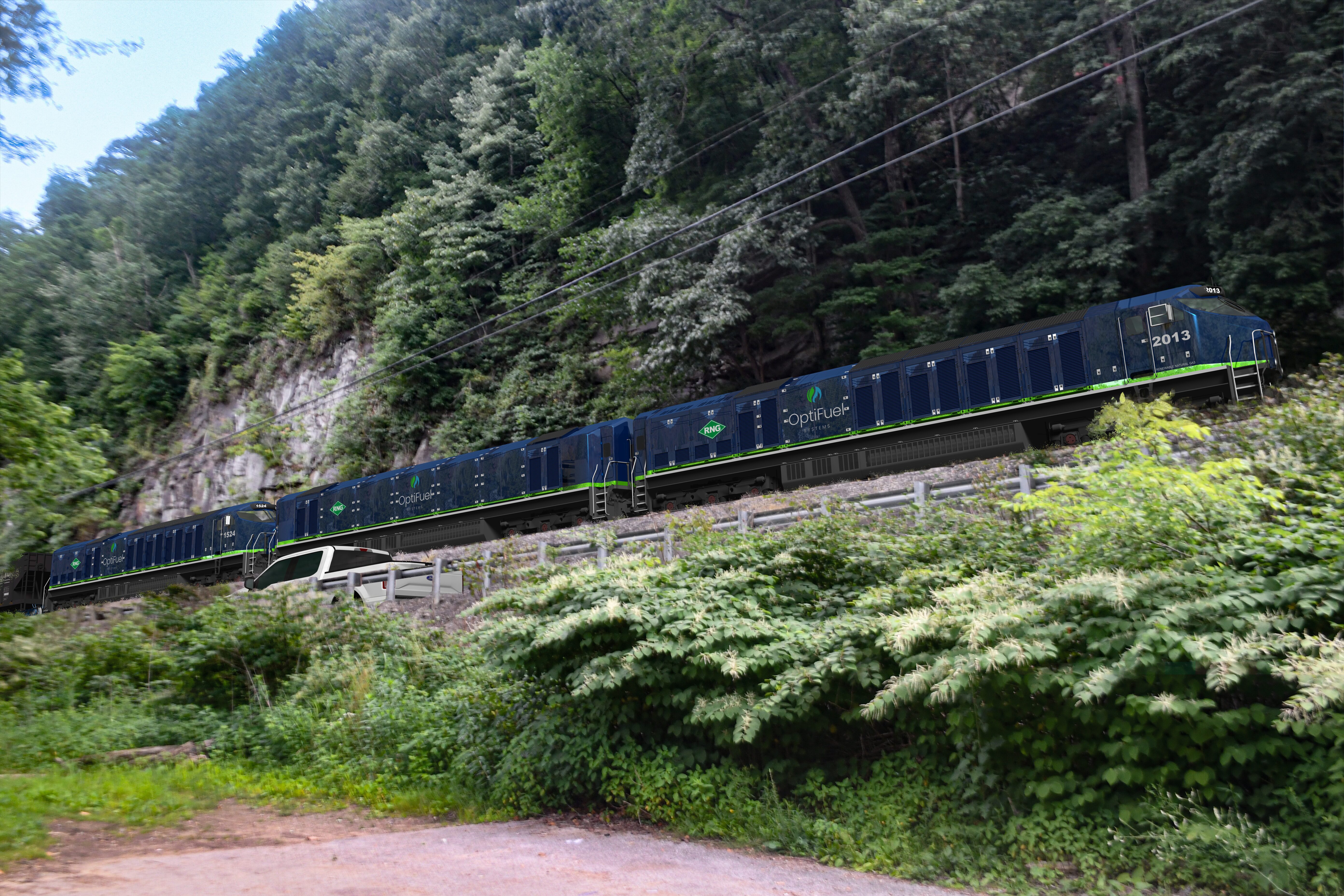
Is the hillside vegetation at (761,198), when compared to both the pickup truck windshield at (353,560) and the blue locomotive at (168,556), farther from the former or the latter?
the blue locomotive at (168,556)

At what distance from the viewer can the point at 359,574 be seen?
Answer: 15.6 m

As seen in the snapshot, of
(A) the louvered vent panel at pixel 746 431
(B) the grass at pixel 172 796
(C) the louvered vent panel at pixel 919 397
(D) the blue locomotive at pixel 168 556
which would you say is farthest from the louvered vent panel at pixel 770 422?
(D) the blue locomotive at pixel 168 556

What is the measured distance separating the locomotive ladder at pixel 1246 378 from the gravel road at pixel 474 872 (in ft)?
47.1

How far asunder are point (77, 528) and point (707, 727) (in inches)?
2128

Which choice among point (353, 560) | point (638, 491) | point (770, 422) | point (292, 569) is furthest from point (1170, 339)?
point (292, 569)

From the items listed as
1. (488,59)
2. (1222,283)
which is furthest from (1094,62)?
(488,59)

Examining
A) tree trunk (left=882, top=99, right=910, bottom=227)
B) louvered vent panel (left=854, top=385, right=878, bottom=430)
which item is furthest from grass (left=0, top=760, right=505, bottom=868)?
tree trunk (left=882, top=99, right=910, bottom=227)

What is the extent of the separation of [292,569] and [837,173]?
75.3ft

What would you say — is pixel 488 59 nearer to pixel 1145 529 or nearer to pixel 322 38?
pixel 322 38

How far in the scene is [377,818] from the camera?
7375 mm

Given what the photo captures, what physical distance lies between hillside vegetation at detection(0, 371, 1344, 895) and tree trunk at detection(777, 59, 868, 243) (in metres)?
21.5

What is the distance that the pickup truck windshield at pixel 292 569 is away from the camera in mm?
16703

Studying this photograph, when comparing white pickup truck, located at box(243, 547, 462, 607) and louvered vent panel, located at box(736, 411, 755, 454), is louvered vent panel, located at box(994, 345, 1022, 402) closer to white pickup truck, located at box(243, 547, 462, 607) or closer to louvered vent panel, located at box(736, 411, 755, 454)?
louvered vent panel, located at box(736, 411, 755, 454)

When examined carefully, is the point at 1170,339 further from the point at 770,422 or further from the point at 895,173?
the point at 895,173
